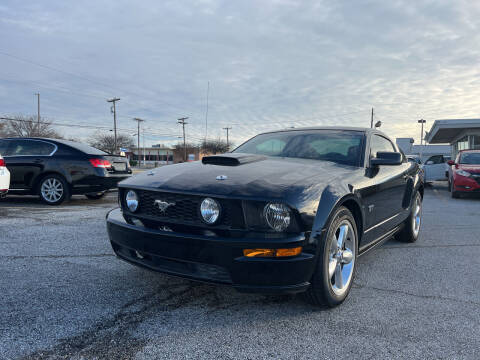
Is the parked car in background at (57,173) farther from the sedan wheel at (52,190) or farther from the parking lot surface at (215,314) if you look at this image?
the parking lot surface at (215,314)

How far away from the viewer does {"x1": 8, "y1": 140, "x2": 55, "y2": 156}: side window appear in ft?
24.2

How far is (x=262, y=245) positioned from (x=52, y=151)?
6561 millimetres

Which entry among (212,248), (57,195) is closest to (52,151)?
(57,195)

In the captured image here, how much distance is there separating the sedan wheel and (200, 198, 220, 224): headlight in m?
5.85

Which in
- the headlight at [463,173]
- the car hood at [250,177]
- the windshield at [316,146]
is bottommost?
the headlight at [463,173]

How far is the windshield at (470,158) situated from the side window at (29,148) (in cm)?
1129

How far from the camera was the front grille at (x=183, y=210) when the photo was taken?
2.29 m

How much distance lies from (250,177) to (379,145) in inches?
82.4

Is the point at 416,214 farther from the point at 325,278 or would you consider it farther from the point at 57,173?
the point at 57,173

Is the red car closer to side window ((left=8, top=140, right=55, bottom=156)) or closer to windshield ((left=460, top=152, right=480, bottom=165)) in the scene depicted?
windshield ((left=460, top=152, right=480, bottom=165))

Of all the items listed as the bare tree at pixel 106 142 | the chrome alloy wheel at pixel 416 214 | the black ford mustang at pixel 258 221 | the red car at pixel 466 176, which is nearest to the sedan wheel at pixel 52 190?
the black ford mustang at pixel 258 221

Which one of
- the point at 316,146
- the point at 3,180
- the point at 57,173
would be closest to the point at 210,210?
the point at 316,146

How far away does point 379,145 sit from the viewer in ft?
13.1

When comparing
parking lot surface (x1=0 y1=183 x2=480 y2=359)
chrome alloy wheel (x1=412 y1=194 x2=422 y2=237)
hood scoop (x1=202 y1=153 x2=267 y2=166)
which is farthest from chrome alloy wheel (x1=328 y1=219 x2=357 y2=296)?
chrome alloy wheel (x1=412 y1=194 x2=422 y2=237)
